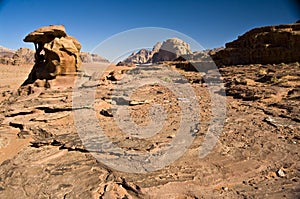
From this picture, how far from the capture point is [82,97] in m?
7.18

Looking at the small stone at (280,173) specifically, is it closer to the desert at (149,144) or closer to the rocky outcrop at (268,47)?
the desert at (149,144)

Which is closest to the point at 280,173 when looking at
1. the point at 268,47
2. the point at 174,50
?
the point at 268,47

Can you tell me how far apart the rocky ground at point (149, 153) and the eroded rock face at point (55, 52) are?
310 cm

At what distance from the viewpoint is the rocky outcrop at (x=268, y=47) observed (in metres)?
18.0

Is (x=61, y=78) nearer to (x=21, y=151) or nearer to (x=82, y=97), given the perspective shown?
(x=82, y=97)

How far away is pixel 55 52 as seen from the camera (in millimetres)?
9695

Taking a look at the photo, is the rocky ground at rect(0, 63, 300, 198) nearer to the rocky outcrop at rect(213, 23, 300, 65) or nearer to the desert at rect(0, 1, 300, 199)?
the desert at rect(0, 1, 300, 199)

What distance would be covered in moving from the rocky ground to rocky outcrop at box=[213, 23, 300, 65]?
44.6 ft

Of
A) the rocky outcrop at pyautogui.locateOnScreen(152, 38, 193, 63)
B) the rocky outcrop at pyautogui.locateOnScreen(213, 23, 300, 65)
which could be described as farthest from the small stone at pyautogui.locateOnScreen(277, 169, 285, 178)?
the rocky outcrop at pyautogui.locateOnScreen(152, 38, 193, 63)

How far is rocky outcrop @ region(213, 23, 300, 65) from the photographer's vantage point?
1803 cm

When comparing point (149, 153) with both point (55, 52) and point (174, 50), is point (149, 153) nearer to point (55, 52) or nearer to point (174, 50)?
point (55, 52)

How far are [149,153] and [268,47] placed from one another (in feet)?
62.4

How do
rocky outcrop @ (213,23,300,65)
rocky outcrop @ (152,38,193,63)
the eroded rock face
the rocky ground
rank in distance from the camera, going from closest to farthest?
the rocky ground
the eroded rock face
rocky outcrop @ (213,23,300,65)
rocky outcrop @ (152,38,193,63)

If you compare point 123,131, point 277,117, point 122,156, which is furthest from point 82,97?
point 277,117
